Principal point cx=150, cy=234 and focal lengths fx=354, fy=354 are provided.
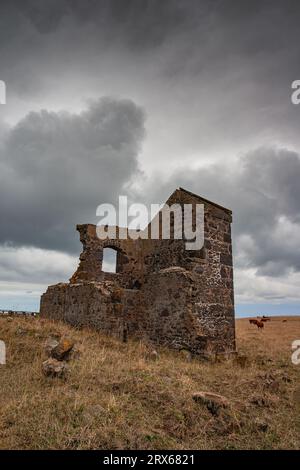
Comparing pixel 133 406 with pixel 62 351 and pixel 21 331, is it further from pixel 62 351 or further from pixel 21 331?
pixel 21 331

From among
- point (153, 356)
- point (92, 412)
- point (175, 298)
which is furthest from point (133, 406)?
point (175, 298)

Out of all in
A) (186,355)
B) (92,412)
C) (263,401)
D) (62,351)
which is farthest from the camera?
(186,355)

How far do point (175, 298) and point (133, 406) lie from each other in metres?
6.62

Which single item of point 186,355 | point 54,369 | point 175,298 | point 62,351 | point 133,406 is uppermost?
point 175,298

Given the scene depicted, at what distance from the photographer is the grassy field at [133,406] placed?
15.6 feet

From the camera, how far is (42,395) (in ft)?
19.6

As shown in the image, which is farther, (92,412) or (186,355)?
(186,355)

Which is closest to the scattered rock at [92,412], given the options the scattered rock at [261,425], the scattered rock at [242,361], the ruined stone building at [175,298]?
the scattered rock at [261,425]

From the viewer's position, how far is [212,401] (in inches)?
238

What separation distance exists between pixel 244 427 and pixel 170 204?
9.74 meters

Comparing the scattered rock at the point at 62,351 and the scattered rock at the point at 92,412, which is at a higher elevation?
the scattered rock at the point at 62,351

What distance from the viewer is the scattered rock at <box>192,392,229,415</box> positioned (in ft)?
19.5

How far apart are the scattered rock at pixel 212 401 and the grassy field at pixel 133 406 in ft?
0.27

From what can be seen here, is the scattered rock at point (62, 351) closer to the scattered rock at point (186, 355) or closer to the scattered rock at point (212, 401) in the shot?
the scattered rock at point (212, 401)
